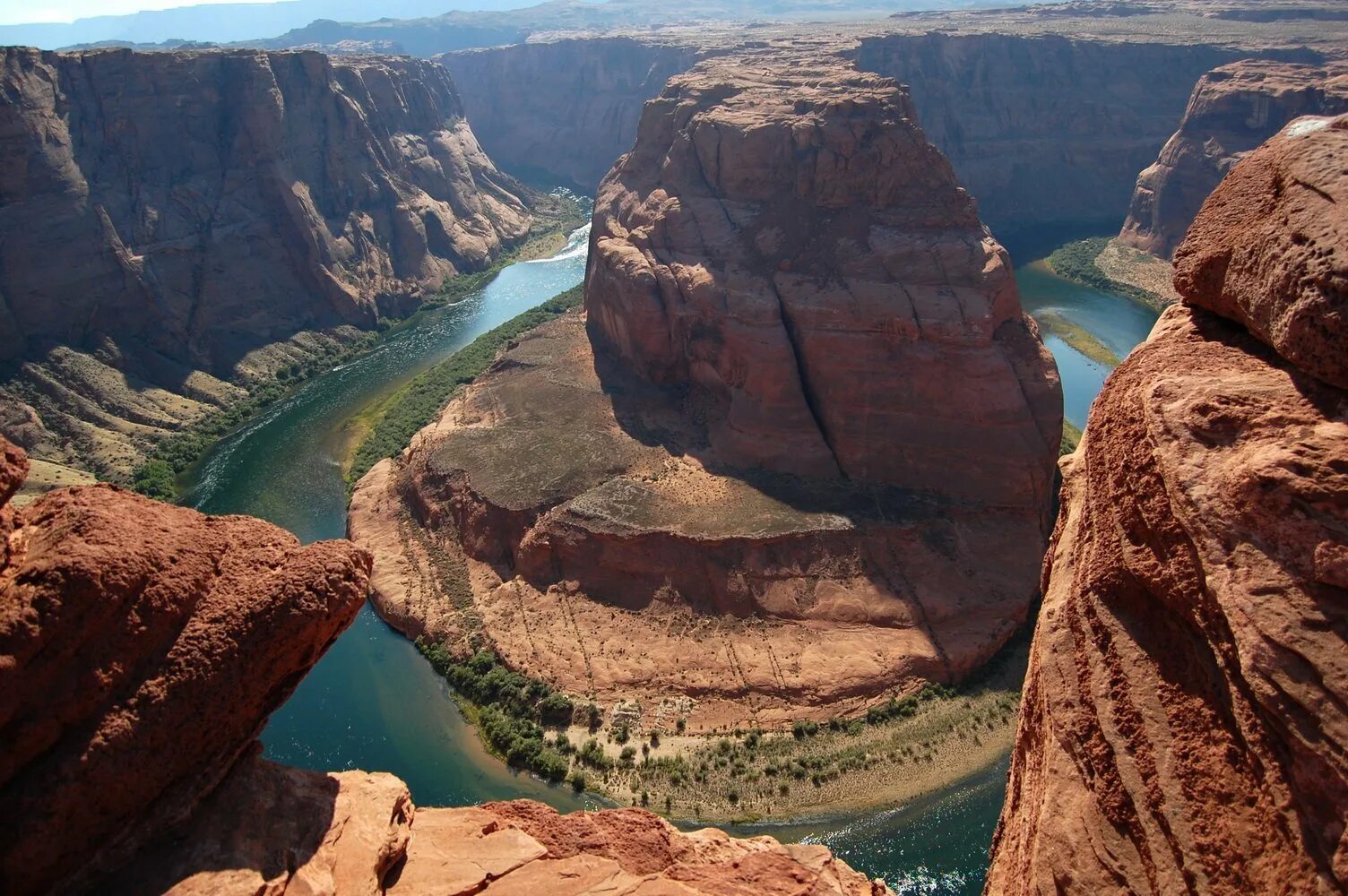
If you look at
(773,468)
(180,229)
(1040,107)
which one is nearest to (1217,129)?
(1040,107)

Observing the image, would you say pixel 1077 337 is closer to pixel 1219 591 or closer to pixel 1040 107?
pixel 1040 107

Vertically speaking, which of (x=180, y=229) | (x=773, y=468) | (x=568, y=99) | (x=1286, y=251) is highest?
(x=1286, y=251)

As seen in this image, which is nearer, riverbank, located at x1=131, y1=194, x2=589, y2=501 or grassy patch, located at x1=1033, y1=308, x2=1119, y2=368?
riverbank, located at x1=131, y1=194, x2=589, y2=501

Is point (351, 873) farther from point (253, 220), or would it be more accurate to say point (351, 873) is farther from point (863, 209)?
point (253, 220)

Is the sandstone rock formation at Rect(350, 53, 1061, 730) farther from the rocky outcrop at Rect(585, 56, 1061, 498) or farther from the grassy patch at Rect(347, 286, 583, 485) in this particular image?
the grassy patch at Rect(347, 286, 583, 485)

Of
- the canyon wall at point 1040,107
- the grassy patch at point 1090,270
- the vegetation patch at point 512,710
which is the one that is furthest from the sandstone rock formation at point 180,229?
the grassy patch at point 1090,270

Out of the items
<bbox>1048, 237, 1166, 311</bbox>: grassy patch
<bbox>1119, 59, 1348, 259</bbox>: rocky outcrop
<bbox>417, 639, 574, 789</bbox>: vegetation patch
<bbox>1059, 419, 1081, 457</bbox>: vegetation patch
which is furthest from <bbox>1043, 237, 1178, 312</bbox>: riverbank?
<bbox>417, 639, 574, 789</bbox>: vegetation patch
